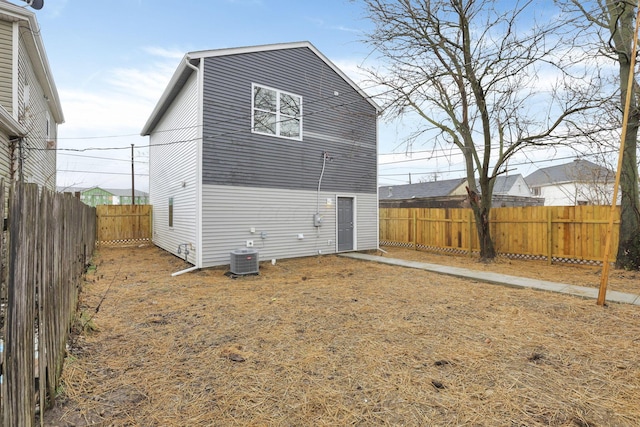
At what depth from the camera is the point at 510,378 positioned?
2.87 metres

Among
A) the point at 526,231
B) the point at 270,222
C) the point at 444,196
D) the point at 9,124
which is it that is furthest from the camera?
the point at 444,196

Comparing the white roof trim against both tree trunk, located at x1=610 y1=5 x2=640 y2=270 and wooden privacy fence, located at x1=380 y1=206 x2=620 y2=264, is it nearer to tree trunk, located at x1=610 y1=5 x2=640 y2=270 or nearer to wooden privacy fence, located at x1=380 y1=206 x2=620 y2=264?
wooden privacy fence, located at x1=380 y1=206 x2=620 y2=264

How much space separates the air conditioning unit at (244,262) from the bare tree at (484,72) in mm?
→ 5956

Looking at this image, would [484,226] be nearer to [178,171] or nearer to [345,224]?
[345,224]

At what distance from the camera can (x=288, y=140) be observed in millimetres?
9648

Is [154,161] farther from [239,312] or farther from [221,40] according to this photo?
[239,312]

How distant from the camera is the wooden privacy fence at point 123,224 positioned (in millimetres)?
13617

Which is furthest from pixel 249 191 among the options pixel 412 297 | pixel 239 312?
pixel 412 297

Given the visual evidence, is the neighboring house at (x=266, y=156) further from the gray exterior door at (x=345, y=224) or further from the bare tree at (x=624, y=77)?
the bare tree at (x=624, y=77)

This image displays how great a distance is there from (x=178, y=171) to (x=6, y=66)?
4508mm

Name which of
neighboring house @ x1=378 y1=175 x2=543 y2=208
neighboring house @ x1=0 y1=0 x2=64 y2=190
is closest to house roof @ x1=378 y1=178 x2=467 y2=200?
neighboring house @ x1=378 y1=175 x2=543 y2=208

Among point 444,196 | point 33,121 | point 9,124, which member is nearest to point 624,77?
point 9,124

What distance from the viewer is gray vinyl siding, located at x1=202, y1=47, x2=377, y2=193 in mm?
8336

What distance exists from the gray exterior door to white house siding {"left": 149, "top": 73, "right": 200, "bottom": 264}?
4940 mm
